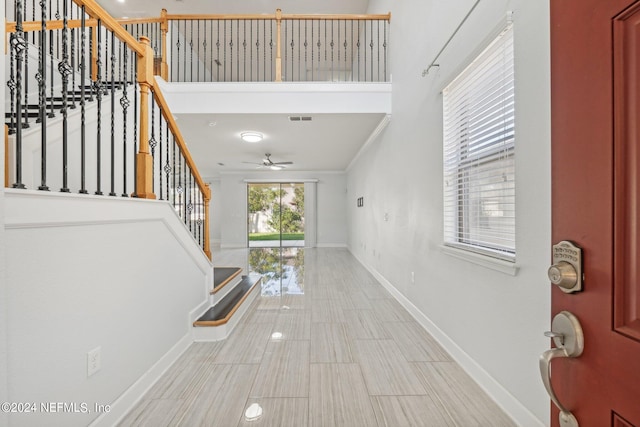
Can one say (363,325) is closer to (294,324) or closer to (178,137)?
(294,324)

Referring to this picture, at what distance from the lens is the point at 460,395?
5.94 ft

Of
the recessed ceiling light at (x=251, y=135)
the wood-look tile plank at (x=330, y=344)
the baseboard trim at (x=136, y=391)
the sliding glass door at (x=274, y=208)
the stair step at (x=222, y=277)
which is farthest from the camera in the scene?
the sliding glass door at (x=274, y=208)

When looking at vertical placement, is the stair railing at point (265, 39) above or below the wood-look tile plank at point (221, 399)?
above

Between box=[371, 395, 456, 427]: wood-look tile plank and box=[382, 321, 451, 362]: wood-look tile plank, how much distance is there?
1.59 feet

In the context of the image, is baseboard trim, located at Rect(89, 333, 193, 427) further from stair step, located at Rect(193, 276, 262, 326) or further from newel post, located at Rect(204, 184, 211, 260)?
newel post, located at Rect(204, 184, 211, 260)

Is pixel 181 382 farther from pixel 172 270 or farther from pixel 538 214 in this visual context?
pixel 538 214

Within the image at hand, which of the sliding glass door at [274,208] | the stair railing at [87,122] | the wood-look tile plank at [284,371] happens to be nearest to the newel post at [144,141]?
the stair railing at [87,122]

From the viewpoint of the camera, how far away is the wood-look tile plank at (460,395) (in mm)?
1611

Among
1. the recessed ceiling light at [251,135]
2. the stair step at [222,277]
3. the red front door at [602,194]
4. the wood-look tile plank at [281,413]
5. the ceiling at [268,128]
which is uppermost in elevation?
the ceiling at [268,128]

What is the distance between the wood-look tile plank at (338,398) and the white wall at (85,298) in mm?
1092

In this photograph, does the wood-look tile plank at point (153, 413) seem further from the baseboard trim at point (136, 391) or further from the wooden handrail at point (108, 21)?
the wooden handrail at point (108, 21)

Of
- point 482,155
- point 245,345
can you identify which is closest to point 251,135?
point 245,345

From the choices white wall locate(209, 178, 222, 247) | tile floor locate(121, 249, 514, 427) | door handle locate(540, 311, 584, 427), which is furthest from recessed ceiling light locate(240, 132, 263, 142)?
white wall locate(209, 178, 222, 247)

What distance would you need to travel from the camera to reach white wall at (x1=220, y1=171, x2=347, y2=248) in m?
9.56
